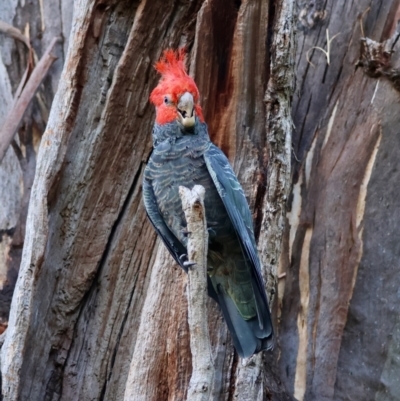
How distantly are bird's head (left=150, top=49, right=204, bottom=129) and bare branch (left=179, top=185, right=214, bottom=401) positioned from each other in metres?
0.55

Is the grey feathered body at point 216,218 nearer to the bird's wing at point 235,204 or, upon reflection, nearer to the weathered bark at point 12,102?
the bird's wing at point 235,204

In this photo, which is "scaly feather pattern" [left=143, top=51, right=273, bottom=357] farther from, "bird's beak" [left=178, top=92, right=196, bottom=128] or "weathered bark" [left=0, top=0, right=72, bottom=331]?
"weathered bark" [left=0, top=0, right=72, bottom=331]

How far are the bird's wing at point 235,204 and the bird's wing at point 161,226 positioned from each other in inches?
10.8

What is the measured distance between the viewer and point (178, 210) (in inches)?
88.0

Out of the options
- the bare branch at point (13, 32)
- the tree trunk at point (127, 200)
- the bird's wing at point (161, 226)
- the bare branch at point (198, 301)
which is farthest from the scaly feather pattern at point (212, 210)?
the bare branch at point (13, 32)

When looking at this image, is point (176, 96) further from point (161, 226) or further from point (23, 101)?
point (23, 101)

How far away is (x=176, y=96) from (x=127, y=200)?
0.68m

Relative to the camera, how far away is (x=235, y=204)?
7.08 feet

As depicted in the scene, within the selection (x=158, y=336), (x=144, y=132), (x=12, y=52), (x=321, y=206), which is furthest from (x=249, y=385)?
(x=12, y=52)

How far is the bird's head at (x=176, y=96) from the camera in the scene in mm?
2254

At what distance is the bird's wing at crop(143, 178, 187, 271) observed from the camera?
2299 millimetres

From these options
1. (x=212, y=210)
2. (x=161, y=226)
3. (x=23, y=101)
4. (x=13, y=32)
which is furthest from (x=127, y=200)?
(x=13, y=32)

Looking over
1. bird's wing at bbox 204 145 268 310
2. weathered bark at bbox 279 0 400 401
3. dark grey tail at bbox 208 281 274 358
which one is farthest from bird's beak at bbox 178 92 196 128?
weathered bark at bbox 279 0 400 401

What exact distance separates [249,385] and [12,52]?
7.68ft
